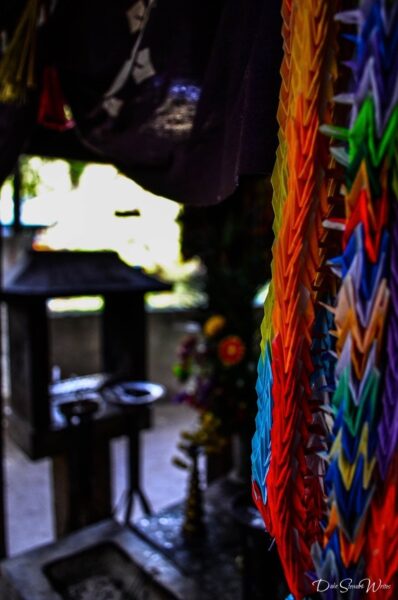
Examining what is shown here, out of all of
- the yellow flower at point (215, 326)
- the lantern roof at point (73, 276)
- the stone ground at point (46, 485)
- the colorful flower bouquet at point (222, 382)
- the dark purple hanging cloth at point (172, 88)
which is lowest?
the stone ground at point (46, 485)

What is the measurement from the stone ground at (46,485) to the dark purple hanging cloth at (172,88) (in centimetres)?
279

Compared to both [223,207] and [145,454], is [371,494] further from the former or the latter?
[145,454]

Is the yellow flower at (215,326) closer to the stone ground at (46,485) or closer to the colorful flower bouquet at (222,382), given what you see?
the colorful flower bouquet at (222,382)

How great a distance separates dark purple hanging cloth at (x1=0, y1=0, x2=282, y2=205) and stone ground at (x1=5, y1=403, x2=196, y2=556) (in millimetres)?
2789

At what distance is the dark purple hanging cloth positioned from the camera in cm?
58

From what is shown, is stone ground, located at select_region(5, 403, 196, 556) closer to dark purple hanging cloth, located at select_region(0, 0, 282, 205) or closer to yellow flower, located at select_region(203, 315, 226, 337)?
yellow flower, located at select_region(203, 315, 226, 337)

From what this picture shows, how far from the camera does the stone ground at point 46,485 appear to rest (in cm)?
366

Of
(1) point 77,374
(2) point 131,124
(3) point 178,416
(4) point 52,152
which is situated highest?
(4) point 52,152

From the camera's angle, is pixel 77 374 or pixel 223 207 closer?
pixel 223 207

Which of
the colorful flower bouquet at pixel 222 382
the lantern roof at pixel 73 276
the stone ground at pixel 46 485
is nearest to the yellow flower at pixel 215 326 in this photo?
the colorful flower bouquet at pixel 222 382

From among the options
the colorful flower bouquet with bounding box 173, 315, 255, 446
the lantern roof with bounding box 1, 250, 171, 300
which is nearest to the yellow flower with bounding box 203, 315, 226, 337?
the colorful flower bouquet with bounding box 173, 315, 255, 446

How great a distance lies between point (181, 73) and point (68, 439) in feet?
6.83

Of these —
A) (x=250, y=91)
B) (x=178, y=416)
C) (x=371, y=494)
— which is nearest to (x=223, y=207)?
(x=250, y=91)

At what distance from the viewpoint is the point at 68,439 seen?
2445 millimetres
